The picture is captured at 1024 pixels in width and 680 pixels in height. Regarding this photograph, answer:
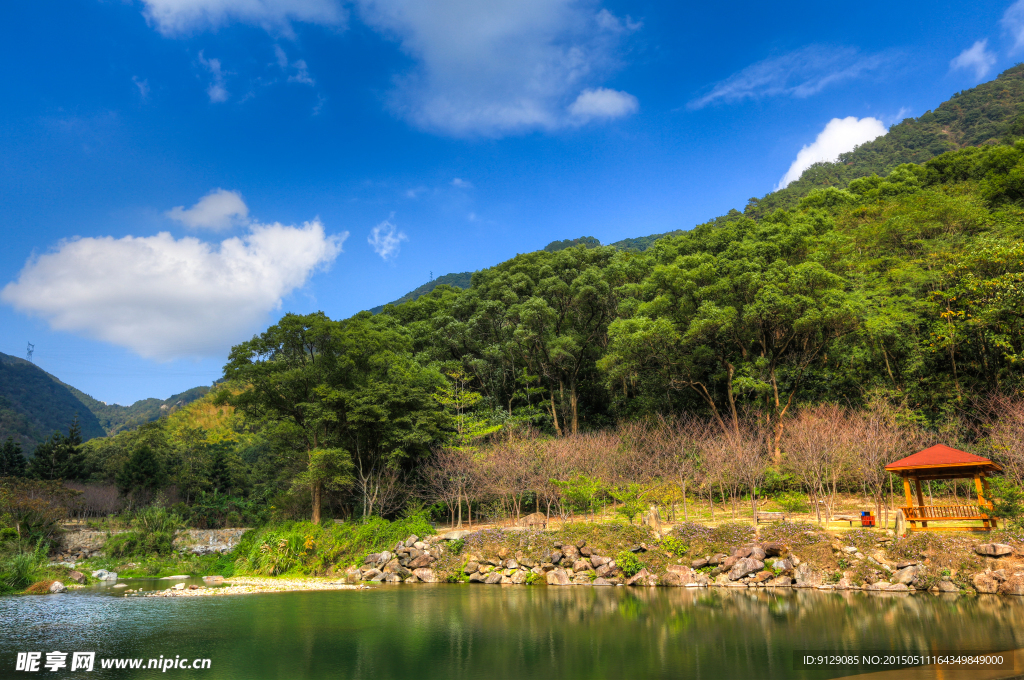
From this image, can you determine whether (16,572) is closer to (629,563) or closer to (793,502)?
(629,563)

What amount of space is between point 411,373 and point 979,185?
29759mm

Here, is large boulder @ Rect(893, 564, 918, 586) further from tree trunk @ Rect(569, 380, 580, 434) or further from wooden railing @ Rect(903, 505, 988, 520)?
tree trunk @ Rect(569, 380, 580, 434)

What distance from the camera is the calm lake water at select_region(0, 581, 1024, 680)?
775cm

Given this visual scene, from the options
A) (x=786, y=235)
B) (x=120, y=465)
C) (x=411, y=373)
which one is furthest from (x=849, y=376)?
(x=120, y=465)

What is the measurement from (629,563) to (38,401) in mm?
110627

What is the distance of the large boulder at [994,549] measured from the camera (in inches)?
477

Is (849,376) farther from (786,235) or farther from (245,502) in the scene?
(245,502)

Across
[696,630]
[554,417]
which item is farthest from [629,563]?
[554,417]

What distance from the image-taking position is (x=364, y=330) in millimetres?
25156

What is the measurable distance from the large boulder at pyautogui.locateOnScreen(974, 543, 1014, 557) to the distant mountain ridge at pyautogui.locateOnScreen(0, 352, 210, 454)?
85418 millimetres

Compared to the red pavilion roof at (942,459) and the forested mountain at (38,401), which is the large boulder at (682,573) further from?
the forested mountain at (38,401)

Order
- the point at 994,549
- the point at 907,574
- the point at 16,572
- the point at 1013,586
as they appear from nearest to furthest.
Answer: the point at 1013,586
the point at 994,549
the point at 907,574
the point at 16,572

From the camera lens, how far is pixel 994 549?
12.2 meters

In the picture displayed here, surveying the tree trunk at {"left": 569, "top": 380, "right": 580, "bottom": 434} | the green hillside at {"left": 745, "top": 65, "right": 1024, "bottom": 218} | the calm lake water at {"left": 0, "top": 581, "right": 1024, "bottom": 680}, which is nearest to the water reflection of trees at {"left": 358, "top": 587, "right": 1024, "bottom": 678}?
the calm lake water at {"left": 0, "top": 581, "right": 1024, "bottom": 680}
